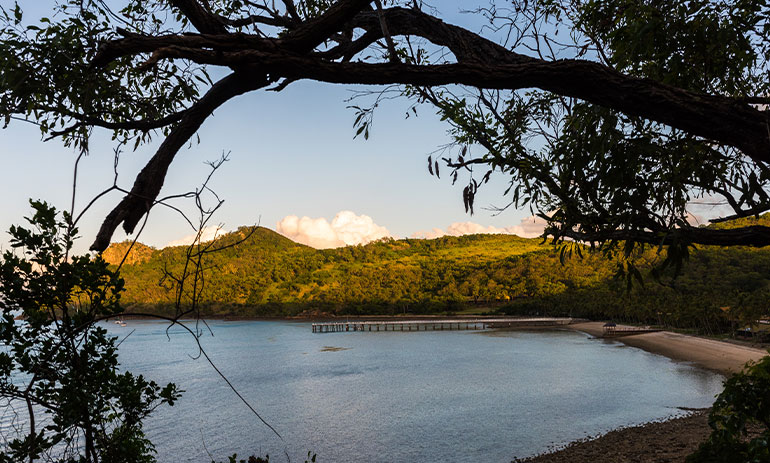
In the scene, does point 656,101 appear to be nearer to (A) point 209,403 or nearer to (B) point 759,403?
(B) point 759,403

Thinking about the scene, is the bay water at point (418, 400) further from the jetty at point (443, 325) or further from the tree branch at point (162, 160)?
the jetty at point (443, 325)

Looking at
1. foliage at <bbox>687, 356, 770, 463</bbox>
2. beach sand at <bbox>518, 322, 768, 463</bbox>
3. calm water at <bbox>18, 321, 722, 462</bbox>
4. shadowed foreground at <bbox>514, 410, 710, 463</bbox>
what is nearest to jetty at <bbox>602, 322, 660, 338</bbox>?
calm water at <bbox>18, 321, 722, 462</bbox>

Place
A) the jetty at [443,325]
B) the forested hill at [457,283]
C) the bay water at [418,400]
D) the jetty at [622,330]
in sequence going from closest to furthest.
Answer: the bay water at [418,400] → the jetty at [622,330] → the forested hill at [457,283] → the jetty at [443,325]

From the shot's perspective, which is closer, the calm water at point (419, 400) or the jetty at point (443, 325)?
the calm water at point (419, 400)

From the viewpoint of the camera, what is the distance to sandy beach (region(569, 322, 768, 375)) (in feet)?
137

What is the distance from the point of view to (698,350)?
5128 cm

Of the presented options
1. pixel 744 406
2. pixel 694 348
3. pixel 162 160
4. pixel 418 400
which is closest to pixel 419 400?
pixel 418 400

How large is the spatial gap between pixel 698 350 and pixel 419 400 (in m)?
33.1

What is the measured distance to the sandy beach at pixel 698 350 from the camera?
137ft

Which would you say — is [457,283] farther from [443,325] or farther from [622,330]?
[622,330]

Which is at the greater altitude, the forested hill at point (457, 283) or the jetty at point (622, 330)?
the forested hill at point (457, 283)

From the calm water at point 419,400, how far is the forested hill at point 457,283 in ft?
63.3

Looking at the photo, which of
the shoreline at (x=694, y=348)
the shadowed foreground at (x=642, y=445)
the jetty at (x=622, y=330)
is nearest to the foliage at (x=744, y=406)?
the shadowed foreground at (x=642, y=445)

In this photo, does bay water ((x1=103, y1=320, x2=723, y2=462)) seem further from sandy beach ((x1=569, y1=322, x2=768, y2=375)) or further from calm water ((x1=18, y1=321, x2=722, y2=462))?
sandy beach ((x1=569, y1=322, x2=768, y2=375))
